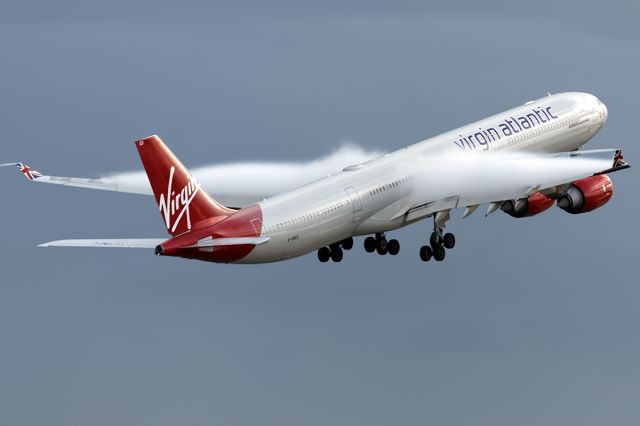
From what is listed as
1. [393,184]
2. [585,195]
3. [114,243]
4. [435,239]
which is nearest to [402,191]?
[393,184]

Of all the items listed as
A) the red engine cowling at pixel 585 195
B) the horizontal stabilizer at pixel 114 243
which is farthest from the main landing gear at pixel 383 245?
the horizontal stabilizer at pixel 114 243

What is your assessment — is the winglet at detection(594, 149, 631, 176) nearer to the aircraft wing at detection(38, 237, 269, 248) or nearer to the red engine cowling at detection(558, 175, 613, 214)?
the red engine cowling at detection(558, 175, 613, 214)

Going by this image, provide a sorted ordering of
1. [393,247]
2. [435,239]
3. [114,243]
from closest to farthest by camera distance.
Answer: [114,243] → [435,239] → [393,247]

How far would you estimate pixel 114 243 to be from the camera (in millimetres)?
70562

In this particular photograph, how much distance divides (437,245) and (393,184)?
3.91 metres

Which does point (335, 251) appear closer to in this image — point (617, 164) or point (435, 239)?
point (435, 239)

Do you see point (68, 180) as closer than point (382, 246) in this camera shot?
Yes

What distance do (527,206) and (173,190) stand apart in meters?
22.3

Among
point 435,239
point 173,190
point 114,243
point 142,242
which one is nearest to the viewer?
point 114,243

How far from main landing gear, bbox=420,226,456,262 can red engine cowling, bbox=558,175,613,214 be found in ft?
26.9

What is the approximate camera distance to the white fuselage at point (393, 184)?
251 feet

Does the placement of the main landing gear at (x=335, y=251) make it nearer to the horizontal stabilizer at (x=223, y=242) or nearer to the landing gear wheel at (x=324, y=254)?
the landing gear wheel at (x=324, y=254)

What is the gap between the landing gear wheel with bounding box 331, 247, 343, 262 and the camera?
276ft

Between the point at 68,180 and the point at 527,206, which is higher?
the point at 68,180
